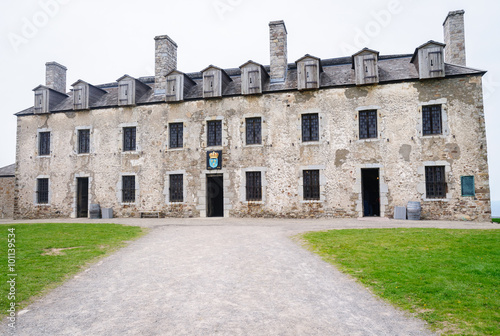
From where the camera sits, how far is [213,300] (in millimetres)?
5312

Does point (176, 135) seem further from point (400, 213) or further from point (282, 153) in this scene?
point (400, 213)

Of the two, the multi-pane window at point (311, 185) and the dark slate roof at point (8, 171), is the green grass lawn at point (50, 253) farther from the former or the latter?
the dark slate roof at point (8, 171)

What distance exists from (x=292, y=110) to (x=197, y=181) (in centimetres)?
652

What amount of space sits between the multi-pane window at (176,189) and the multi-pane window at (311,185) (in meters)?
6.94

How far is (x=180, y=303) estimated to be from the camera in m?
5.22

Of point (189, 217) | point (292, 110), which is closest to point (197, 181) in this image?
point (189, 217)

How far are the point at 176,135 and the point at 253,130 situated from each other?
15.0ft

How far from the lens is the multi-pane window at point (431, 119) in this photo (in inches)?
627

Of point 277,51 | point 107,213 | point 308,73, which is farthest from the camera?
point 107,213

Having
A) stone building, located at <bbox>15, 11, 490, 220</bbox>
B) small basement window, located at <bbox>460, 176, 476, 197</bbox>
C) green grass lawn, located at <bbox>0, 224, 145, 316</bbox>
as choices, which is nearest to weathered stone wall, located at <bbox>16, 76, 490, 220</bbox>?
stone building, located at <bbox>15, 11, 490, 220</bbox>

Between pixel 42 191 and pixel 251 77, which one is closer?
pixel 251 77

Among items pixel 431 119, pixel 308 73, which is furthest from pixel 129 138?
pixel 431 119

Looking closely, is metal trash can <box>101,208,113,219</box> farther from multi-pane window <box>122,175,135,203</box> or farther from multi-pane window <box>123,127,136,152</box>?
multi-pane window <box>123,127,136,152</box>

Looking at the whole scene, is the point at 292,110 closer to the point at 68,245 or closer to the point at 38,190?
the point at 68,245
